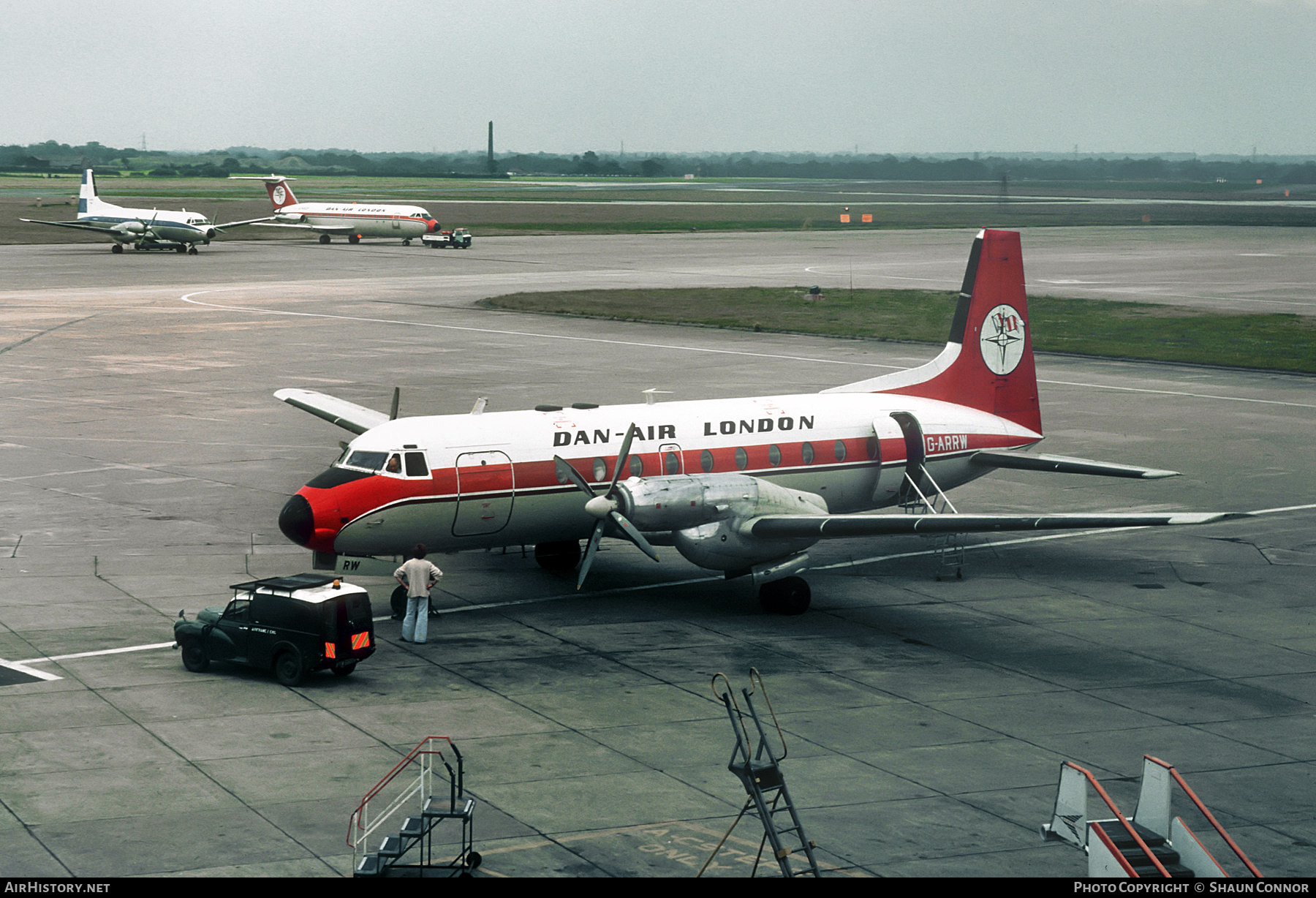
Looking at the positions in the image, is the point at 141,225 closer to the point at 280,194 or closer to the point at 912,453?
the point at 280,194

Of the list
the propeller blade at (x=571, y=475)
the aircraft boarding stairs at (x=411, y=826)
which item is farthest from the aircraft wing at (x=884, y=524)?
the aircraft boarding stairs at (x=411, y=826)

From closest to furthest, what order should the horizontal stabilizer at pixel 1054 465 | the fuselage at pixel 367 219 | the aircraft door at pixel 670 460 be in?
the aircraft door at pixel 670 460
the horizontal stabilizer at pixel 1054 465
the fuselage at pixel 367 219

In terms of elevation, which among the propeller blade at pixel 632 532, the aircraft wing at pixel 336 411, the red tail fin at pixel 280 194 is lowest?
the propeller blade at pixel 632 532

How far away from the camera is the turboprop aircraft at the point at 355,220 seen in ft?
442

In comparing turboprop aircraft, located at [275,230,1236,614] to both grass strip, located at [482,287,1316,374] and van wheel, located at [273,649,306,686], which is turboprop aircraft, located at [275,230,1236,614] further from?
grass strip, located at [482,287,1316,374]

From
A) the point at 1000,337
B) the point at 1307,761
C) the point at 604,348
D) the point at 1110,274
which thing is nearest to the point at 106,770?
the point at 1307,761

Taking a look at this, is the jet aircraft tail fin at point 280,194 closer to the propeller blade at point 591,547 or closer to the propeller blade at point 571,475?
the propeller blade at point 571,475

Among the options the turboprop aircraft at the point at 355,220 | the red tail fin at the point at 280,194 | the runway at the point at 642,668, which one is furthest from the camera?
the red tail fin at the point at 280,194

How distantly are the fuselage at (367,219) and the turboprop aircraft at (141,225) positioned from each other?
1607 cm

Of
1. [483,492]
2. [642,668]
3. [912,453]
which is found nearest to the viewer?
[642,668]

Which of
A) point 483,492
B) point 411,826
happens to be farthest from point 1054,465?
point 411,826

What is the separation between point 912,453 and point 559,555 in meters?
8.33

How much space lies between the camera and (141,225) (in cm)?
12031
